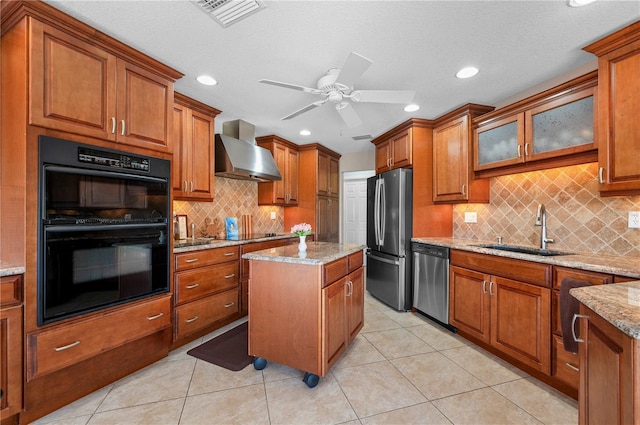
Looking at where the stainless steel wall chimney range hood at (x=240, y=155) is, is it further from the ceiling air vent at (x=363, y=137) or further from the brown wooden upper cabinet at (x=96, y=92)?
the ceiling air vent at (x=363, y=137)

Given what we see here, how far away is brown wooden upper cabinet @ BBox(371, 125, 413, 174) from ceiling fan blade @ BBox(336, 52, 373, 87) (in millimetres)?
Answer: 1718

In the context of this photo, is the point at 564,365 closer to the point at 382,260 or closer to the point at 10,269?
the point at 382,260

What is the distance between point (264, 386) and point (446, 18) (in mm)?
2640

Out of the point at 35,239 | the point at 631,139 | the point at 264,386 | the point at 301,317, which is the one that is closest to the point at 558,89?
the point at 631,139

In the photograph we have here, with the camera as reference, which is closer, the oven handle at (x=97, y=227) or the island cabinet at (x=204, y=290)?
the oven handle at (x=97, y=227)

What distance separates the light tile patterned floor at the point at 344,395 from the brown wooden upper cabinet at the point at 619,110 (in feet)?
Answer: 4.88

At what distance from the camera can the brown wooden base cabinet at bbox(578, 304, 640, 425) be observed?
2.54ft

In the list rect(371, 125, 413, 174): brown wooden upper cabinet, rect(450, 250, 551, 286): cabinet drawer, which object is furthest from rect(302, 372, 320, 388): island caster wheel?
rect(371, 125, 413, 174): brown wooden upper cabinet

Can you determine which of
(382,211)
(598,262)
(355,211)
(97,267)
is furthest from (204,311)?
(355,211)

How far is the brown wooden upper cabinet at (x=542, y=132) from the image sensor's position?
210 centimetres

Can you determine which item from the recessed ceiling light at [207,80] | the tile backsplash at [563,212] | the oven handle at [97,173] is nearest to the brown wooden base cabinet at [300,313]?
the oven handle at [97,173]

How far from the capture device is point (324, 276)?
6.28 feet

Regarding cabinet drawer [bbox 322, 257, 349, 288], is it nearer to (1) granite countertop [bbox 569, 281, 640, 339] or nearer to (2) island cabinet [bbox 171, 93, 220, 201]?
(1) granite countertop [bbox 569, 281, 640, 339]

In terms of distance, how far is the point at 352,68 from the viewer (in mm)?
1773
